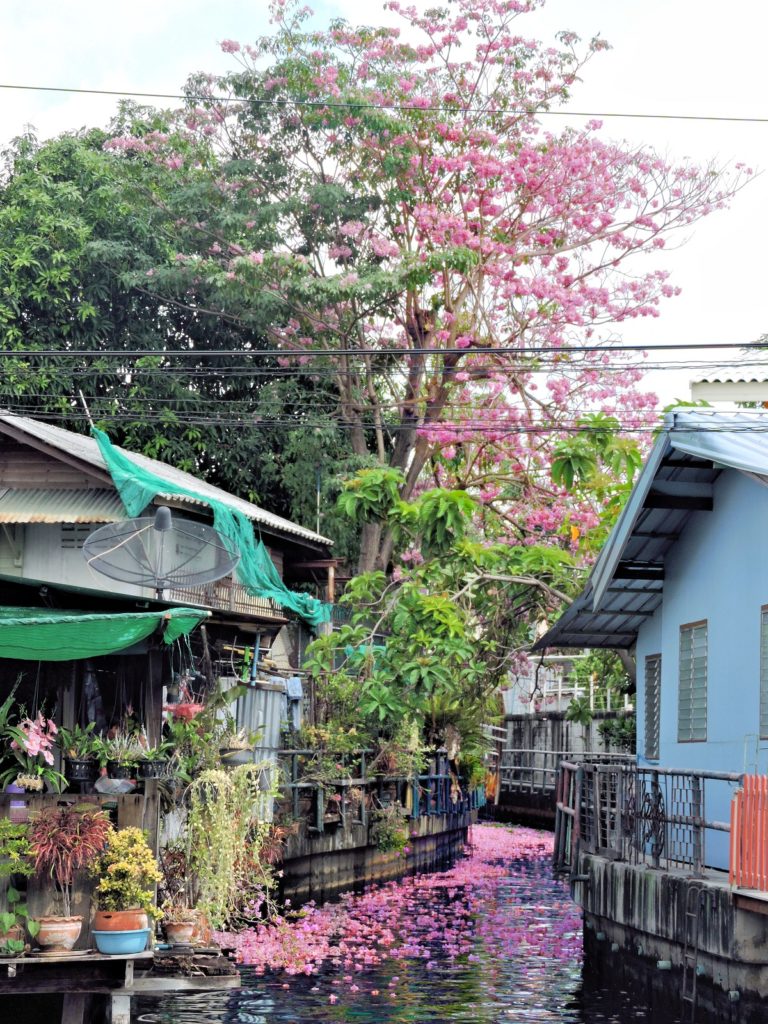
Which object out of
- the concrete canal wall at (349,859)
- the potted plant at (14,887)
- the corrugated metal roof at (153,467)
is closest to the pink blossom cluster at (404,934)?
the concrete canal wall at (349,859)

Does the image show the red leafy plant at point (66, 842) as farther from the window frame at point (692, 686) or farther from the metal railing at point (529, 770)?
the metal railing at point (529, 770)

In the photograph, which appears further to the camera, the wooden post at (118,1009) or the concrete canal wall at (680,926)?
the concrete canal wall at (680,926)

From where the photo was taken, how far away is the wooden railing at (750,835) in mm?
11781

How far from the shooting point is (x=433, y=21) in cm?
2800

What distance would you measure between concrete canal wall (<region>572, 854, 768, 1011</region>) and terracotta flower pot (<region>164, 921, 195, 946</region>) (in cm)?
481

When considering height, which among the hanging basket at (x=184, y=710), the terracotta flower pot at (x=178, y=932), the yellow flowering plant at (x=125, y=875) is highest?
the hanging basket at (x=184, y=710)

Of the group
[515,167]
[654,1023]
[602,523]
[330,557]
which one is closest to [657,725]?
[602,523]

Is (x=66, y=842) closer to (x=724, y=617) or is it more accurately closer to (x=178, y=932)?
(x=178, y=932)

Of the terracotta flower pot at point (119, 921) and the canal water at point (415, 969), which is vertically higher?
the terracotta flower pot at point (119, 921)

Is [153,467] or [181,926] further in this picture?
[153,467]

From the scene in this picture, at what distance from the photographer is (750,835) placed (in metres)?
12.0

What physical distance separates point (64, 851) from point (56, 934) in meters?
0.62

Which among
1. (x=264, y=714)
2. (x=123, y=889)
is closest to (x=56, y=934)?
(x=123, y=889)

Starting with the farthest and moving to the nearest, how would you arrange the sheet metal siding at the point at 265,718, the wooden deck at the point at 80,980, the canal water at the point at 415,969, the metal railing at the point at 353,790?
1. the metal railing at the point at 353,790
2. the sheet metal siding at the point at 265,718
3. the canal water at the point at 415,969
4. the wooden deck at the point at 80,980
